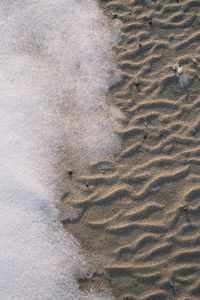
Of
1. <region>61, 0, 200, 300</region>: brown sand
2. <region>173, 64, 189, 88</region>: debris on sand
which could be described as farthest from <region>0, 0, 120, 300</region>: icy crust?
<region>173, 64, 189, 88</region>: debris on sand

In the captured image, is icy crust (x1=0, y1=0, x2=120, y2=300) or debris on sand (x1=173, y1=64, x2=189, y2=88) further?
debris on sand (x1=173, y1=64, x2=189, y2=88)

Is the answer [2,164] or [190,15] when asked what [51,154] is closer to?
[2,164]

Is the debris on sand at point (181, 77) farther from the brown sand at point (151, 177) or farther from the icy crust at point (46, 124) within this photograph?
the icy crust at point (46, 124)

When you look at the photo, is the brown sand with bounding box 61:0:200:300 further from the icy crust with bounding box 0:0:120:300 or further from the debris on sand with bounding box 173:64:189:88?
the icy crust with bounding box 0:0:120:300

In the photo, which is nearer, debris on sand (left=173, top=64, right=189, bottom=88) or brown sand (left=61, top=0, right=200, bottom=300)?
brown sand (left=61, top=0, right=200, bottom=300)

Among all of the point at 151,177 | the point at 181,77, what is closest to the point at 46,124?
the point at 151,177

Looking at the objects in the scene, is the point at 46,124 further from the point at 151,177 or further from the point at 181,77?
the point at 181,77

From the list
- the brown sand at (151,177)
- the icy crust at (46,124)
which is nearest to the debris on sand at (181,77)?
the brown sand at (151,177)

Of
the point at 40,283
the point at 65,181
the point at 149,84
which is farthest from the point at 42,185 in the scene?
the point at 149,84

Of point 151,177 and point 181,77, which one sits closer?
point 151,177
